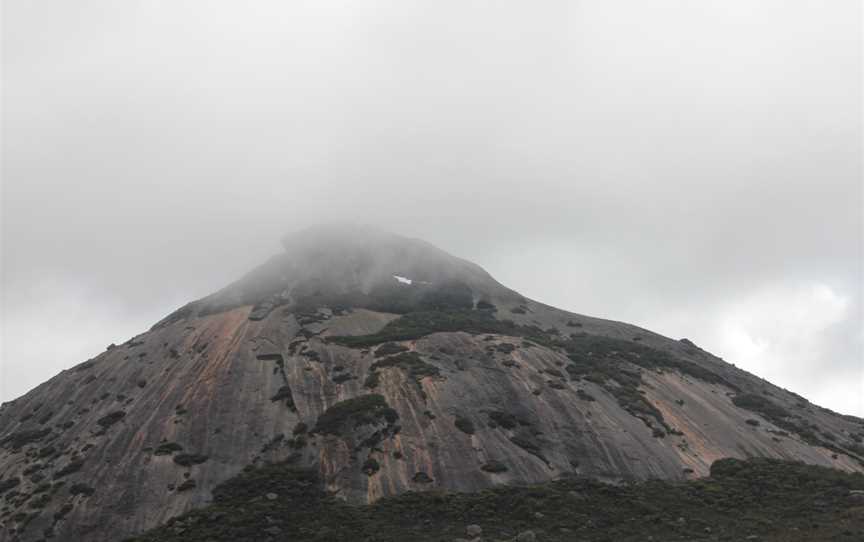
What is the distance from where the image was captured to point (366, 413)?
66.6 meters

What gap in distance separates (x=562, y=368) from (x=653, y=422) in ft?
43.7

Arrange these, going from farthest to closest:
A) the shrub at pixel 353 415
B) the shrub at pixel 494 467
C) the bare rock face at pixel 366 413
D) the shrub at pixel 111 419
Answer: the shrub at pixel 111 419 → the shrub at pixel 353 415 → the shrub at pixel 494 467 → the bare rock face at pixel 366 413

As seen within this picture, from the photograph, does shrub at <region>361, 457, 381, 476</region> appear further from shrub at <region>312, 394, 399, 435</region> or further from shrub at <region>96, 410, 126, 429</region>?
shrub at <region>96, 410, 126, 429</region>

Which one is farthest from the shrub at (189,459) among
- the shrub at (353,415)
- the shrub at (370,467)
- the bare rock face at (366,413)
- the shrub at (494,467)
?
the shrub at (494,467)

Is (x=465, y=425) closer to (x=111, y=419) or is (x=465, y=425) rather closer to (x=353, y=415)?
(x=353, y=415)

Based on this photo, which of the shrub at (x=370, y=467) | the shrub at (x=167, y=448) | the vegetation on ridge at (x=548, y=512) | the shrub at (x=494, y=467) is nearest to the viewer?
the vegetation on ridge at (x=548, y=512)

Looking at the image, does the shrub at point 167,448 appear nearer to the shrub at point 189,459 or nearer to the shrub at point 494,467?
the shrub at point 189,459

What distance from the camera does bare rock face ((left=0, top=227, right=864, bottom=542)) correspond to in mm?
59531

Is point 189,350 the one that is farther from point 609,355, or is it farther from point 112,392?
point 609,355

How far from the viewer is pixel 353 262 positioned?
408ft

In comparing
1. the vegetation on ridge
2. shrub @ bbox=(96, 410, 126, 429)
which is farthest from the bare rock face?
the vegetation on ridge

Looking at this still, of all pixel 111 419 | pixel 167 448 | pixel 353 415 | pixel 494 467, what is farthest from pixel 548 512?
pixel 111 419

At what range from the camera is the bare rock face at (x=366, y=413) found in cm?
5953

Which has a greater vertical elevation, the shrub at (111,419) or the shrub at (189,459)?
the shrub at (111,419)
